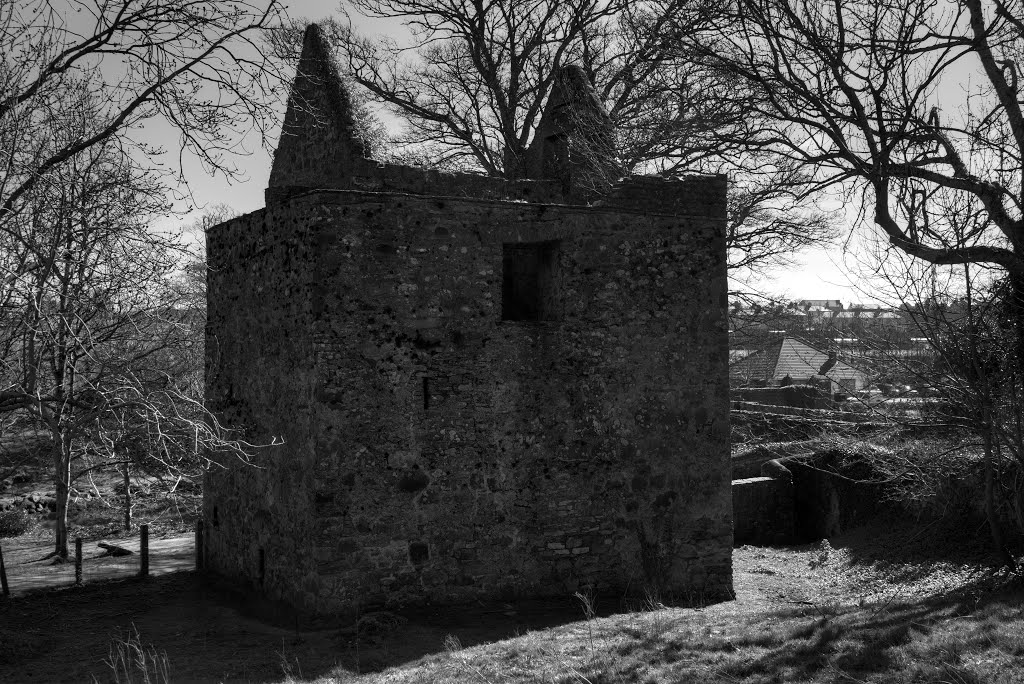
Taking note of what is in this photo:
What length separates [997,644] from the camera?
23.0ft

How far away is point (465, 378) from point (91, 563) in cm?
780

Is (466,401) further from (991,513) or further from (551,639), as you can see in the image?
(991,513)

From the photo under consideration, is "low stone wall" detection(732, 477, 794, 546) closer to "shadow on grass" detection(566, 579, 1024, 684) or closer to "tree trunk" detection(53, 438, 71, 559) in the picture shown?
"shadow on grass" detection(566, 579, 1024, 684)

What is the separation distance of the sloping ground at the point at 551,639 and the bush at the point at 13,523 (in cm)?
942

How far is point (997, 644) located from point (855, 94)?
6254 millimetres

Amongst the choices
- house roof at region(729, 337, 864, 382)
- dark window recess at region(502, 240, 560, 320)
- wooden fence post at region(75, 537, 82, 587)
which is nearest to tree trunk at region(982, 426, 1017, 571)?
dark window recess at region(502, 240, 560, 320)

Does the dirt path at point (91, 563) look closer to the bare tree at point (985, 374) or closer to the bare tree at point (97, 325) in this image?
the bare tree at point (97, 325)

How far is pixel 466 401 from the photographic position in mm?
9719

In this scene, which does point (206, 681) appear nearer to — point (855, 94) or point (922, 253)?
point (922, 253)

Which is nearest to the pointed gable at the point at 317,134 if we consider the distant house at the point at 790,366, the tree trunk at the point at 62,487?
the tree trunk at the point at 62,487

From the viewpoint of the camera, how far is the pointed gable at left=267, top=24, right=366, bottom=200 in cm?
991

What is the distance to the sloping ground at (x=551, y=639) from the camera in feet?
23.1

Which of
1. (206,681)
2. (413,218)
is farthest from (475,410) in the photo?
(206,681)

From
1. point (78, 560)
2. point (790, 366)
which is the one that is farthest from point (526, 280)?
point (790, 366)
